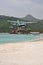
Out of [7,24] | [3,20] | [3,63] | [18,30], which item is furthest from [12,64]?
[3,20]

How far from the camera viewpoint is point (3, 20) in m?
156

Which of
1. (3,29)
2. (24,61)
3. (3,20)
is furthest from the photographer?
(3,20)

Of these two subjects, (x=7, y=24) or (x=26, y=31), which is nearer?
(x=26, y=31)

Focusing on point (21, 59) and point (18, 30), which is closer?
point (21, 59)

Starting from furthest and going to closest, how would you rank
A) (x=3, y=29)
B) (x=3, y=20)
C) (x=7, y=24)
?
(x=3, y=20), (x=7, y=24), (x=3, y=29)

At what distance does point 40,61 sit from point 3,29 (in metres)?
126

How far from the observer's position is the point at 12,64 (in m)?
10.2

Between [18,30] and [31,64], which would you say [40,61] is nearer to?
[31,64]

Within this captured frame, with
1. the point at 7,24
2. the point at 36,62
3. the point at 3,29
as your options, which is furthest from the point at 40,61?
the point at 7,24

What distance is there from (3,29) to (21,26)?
1672 centimetres

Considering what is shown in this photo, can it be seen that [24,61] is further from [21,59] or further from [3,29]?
[3,29]

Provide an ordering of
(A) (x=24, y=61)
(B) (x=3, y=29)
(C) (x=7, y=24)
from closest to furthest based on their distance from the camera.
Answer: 1. (A) (x=24, y=61)
2. (B) (x=3, y=29)
3. (C) (x=7, y=24)

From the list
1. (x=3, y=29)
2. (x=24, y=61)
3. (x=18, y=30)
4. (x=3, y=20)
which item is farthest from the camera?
(x=3, y=20)

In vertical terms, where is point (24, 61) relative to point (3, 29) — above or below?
above
